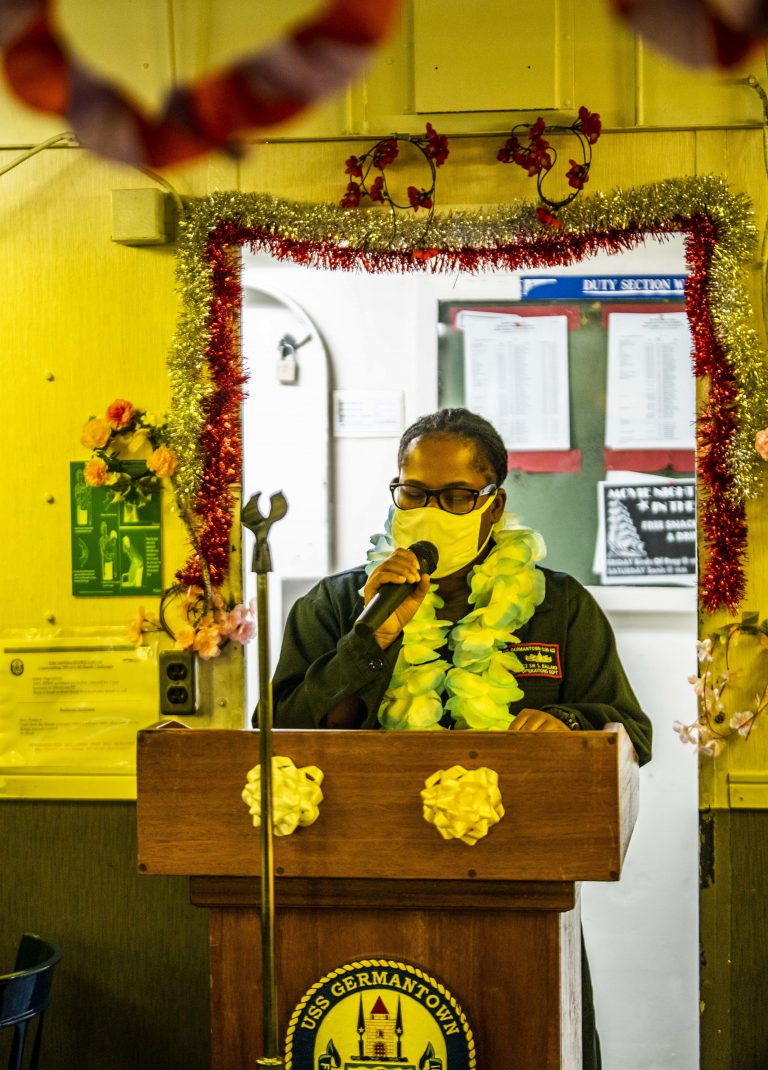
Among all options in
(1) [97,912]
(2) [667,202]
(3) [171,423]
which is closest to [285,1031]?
(1) [97,912]

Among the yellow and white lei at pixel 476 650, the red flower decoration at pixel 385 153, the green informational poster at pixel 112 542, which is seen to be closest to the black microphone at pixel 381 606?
the yellow and white lei at pixel 476 650

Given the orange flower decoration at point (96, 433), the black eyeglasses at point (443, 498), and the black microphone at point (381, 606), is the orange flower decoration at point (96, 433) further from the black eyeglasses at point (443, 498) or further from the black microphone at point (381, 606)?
the black microphone at point (381, 606)

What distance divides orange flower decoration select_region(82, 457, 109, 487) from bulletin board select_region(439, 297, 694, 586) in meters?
1.16

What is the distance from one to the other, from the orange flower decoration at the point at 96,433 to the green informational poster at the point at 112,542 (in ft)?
0.28

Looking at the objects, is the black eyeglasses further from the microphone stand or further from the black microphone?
the microphone stand

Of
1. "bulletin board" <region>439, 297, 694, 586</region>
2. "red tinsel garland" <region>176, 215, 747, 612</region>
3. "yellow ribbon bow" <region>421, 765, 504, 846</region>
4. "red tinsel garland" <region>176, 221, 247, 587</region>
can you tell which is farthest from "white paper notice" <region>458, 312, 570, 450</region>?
"yellow ribbon bow" <region>421, 765, 504, 846</region>

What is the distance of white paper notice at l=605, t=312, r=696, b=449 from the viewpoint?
395cm

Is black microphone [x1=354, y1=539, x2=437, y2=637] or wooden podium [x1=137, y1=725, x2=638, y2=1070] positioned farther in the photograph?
black microphone [x1=354, y1=539, x2=437, y2=637]

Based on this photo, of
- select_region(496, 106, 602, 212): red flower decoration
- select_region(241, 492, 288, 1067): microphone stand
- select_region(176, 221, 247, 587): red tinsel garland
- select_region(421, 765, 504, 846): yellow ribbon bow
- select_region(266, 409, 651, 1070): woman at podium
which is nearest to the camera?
select_region(241, 492, 288, 1067): microphone stand

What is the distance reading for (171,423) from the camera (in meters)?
3.32

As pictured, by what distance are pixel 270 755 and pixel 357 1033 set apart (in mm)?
496

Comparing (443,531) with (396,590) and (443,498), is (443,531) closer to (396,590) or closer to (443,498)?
(443,498)

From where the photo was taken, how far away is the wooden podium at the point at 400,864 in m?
1.89

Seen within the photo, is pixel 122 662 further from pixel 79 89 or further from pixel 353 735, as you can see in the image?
pixel 79 89
